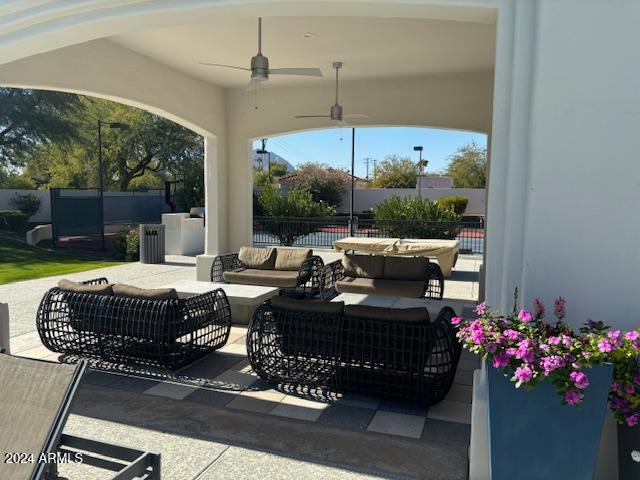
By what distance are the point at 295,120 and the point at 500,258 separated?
7.11 m

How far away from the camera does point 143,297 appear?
453 cm

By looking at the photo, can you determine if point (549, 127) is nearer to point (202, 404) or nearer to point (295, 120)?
point (202, 404)

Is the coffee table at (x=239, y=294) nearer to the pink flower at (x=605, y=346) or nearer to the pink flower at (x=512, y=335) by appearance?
the pink flower at (x=512, y=335)

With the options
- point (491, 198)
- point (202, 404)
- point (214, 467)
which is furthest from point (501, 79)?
point (202, 404)

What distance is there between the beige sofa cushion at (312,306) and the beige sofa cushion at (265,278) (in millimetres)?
3177

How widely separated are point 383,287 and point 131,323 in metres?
3.62

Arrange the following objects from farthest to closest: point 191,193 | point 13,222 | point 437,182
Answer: point 437,182 → point 191,193 → point 13,222

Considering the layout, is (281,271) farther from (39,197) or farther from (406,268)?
(39,197)

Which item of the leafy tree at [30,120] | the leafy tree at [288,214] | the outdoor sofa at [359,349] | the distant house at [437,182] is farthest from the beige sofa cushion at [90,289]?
the distant house at [437,182]

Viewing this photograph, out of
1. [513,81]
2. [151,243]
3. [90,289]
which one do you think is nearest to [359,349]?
[513,81]

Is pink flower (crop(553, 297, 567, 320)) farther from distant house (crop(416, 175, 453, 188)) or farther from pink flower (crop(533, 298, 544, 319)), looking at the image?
distant house (crop(416, 175, 453, 188))

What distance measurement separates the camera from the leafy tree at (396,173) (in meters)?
40.8

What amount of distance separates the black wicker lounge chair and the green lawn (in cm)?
833

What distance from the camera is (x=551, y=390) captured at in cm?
216
